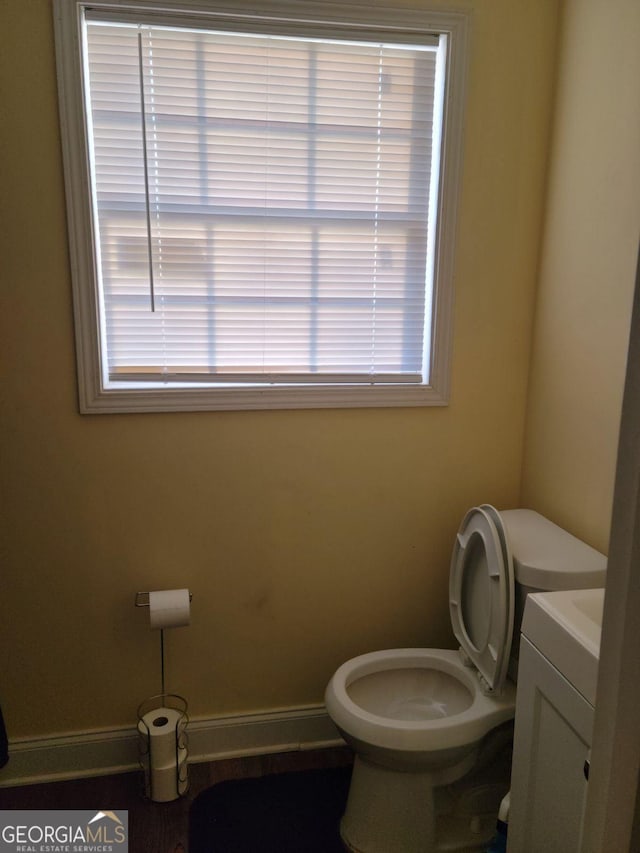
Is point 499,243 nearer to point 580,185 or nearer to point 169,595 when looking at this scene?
point 580,185

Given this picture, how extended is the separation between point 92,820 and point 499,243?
6.92ft

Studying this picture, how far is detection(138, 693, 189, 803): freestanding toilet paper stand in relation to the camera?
6.31 ft

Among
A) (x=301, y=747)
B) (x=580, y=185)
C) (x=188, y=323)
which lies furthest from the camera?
(x=301, y=747)

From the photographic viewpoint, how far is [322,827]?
6.11ft

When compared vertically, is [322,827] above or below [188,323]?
below

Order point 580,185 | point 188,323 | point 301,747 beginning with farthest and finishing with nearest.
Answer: point 301,747 → point 188,323 → point 580,185

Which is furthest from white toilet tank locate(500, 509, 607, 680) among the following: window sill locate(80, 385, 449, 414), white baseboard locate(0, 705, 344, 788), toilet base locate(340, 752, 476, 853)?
white baseboard locate(0, 705, 344, 788)

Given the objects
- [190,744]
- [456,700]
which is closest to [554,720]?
[456,700]

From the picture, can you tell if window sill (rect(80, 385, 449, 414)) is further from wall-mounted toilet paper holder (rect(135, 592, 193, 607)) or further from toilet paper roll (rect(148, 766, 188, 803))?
toilet paper roll (rect(148, 766, 188, 803))

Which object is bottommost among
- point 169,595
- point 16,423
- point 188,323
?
point 169,595

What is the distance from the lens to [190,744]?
2.12m

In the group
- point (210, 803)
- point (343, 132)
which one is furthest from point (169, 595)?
point (343, 132)

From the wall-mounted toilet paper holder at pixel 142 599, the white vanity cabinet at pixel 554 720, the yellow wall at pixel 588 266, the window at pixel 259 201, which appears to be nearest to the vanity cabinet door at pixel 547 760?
the white vanity cabinet at pixel 554 720

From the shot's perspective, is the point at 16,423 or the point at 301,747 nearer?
the point at 16,423
